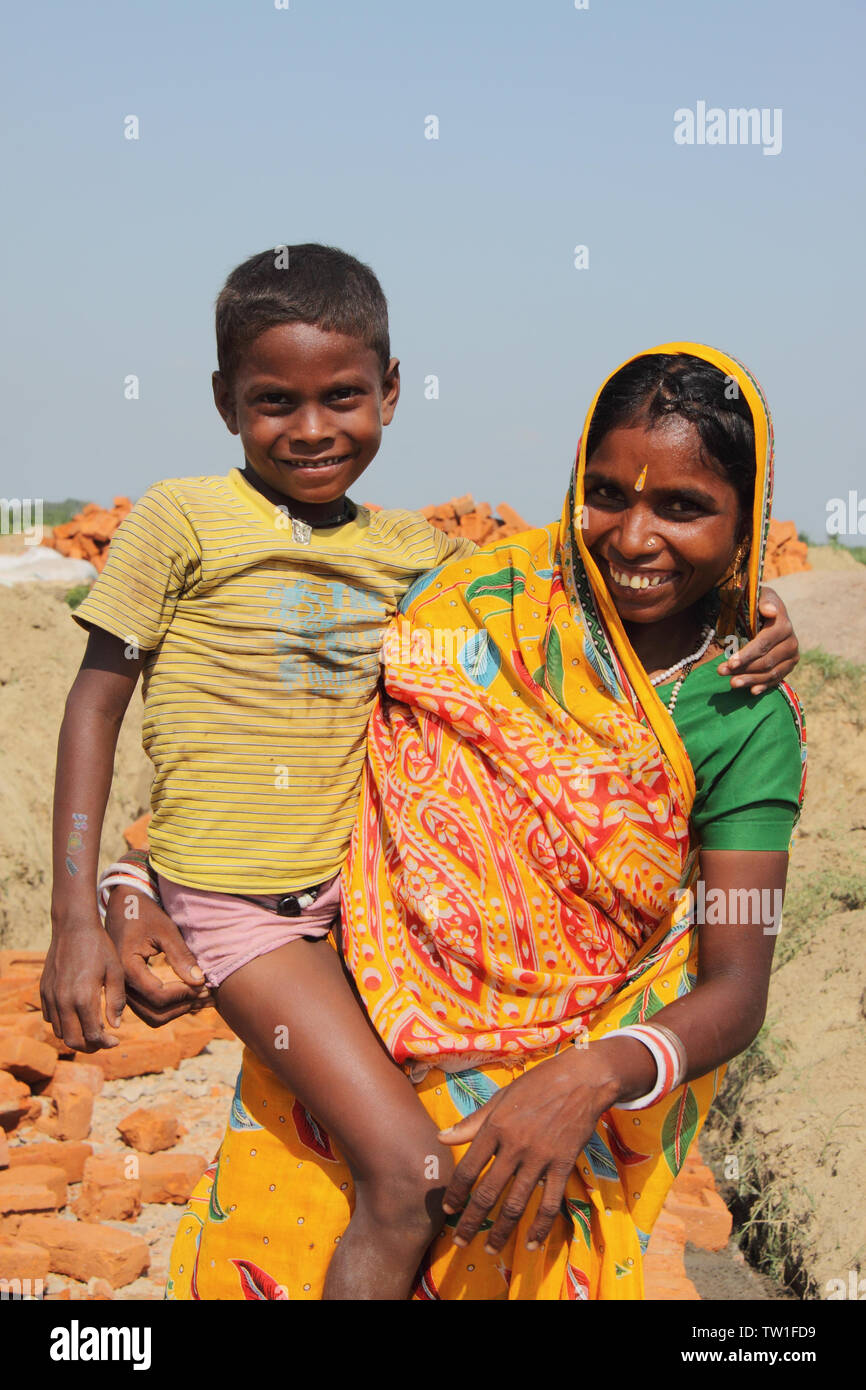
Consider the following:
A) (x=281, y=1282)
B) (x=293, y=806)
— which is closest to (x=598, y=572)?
(x=293, y=806)

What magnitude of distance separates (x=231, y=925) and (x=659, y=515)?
109cm

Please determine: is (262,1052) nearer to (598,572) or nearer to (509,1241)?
(509,1241)

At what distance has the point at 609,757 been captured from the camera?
87.7 inches

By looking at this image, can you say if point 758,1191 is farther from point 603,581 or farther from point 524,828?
point 603,581

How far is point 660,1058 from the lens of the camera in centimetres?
205

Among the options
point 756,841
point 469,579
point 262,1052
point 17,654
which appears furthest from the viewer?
point 17,654

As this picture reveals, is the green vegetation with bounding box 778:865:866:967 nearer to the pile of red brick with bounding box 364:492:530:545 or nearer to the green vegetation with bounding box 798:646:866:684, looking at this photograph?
the green vegetation with bounding box 798:646:866:684

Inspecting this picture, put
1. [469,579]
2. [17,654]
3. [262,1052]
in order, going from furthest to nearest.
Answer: [17,654]
[469,579]
[262,1052]

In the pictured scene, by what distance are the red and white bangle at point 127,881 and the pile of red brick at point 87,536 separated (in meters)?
11.9

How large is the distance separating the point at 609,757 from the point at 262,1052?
85 cm

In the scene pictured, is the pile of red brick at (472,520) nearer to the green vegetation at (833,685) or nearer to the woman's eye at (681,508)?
the green vegetation at (833,685)

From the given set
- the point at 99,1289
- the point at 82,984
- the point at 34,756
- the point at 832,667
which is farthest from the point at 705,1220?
the point at 34,756
